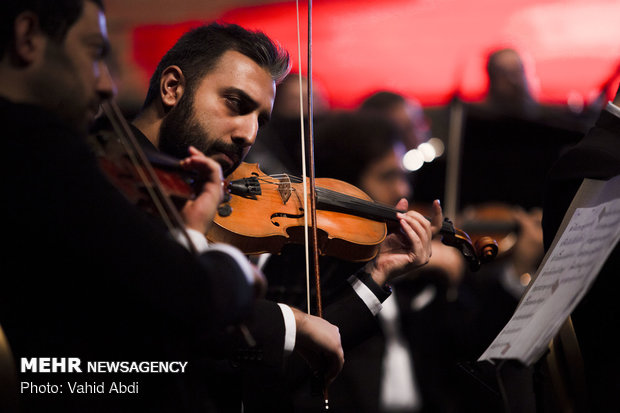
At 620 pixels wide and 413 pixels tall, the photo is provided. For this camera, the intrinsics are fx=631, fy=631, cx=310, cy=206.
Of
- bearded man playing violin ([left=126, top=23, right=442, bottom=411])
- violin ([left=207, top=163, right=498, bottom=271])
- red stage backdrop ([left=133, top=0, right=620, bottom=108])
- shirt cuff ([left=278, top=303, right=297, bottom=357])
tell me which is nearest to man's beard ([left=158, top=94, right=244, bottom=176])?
bearded man playing violin ([left=126, top=23, right=442, bottom=411])

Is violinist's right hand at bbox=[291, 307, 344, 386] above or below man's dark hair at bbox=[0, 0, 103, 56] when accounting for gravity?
below

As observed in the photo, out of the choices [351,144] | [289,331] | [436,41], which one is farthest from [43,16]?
[436,41]

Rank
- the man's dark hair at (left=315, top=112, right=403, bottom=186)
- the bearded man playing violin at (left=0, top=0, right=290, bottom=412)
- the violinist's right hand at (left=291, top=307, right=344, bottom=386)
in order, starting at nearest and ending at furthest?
the bearded man playing violin at (left=0, top=0, right=290, bottom=412), the violinist's right hand at (left=291, top=307, right=344, bottom=386), the man's dark hair at (left=315, top=112, right=403, bottom=186)

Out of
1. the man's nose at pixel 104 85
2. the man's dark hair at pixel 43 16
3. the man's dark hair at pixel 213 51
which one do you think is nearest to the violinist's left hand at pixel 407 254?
the man's dark hair at pixel 213 51

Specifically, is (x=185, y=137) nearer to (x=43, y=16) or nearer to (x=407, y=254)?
(x=43, y=16)

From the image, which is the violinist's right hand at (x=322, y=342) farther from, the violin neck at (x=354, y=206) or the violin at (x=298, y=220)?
the violin neck at (x=354, y=206)

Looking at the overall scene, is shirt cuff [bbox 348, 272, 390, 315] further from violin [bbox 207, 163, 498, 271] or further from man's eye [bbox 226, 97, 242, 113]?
man's eye [bbox 226, 97, 242, 113]

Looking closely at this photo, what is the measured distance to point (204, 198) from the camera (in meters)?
1.17

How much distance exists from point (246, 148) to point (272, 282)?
65 centimetres

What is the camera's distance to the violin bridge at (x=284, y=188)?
5.98 ft

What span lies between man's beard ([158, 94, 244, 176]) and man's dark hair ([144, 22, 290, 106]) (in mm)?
70

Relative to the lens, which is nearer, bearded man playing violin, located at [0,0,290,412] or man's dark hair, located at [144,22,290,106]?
bearded man playing violin, located at [0,0,290,412]

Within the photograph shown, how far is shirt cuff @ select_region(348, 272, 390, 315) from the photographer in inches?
73.0

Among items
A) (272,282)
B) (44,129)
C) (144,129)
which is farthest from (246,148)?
(44,129)
